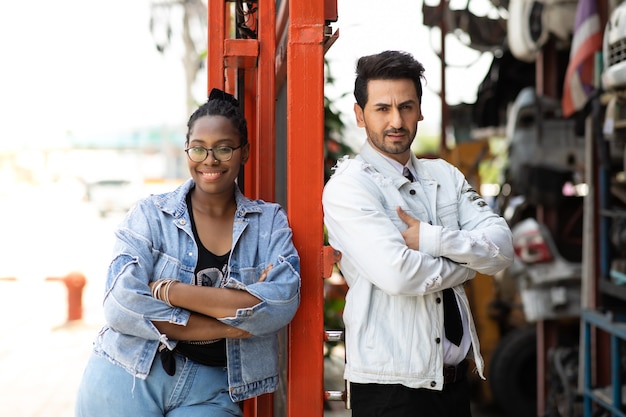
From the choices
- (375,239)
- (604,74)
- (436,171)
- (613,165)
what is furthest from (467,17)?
(375,239)

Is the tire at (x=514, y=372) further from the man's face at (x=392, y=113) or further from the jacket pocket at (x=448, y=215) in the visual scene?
the man's face at (x=392, y=113)

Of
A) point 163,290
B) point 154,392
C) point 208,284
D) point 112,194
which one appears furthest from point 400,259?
point 112,194

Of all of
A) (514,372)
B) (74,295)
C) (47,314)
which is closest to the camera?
(514,372)

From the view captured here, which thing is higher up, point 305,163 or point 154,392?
point 305,163

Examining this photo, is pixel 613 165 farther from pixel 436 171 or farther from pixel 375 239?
pixel 375 239

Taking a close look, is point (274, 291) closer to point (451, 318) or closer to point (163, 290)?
point (163, 290)

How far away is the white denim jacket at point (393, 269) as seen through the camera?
7.68ft

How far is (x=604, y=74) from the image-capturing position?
435 centimetres

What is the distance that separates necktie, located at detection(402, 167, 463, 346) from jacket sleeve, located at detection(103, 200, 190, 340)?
763 millimetres

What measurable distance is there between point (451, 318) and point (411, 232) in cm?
30

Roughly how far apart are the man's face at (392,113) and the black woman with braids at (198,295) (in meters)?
0.38

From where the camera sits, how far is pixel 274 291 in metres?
2.31

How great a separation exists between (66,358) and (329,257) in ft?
20.2

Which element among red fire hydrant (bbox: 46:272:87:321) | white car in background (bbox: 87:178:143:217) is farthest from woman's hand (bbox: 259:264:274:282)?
white car in background (bbox: 87:178:143:217)
